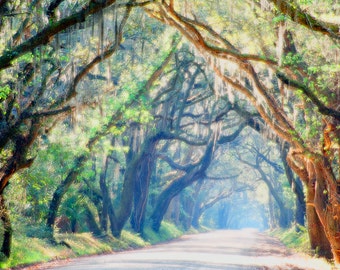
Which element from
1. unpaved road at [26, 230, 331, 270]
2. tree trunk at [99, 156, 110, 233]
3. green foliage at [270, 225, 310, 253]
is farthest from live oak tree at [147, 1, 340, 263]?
tree trunk at [99, 156, 110, 233]

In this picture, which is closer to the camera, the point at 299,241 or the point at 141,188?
the point at 299,241

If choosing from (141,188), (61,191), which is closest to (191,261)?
(61,191)

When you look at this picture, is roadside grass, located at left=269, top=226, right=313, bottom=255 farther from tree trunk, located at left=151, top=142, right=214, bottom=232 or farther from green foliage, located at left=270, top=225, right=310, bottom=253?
tree trunk, located at left=151, top=142, right=214, bottom=232

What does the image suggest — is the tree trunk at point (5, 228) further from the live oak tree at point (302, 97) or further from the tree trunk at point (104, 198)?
the tree trunk at point (104, 198)

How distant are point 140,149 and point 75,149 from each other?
9069 millimetres

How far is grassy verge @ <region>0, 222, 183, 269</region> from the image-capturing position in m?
14.9

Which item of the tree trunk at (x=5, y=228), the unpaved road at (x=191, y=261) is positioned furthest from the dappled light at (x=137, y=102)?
the unpaved road at (x=191, y=261)

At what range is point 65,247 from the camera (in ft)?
62.3

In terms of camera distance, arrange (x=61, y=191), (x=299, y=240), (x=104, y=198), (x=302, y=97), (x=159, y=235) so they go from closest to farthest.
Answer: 1. (x=302, y=97)
2. (x=61, y=191)
3. (x=104, y=198)
4. (x=299, y=240)
5. (x=159, y=235)

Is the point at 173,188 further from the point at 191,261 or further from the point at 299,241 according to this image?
the point at 191,261

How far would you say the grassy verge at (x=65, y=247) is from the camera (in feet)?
49.0

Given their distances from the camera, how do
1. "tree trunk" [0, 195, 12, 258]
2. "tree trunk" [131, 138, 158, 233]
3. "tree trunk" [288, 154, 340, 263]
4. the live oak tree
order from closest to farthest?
1. the live oak tree
2. "tree trunk" [0, 195, 12, 258]
3. "tree trunk" [288, 154, 340, 263]
4. "tree trunk" [131, 138, 158, 233]

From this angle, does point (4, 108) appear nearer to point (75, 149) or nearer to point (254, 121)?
point (75, 149)

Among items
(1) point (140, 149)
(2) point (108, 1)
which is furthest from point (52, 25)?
(1) point (140, 149)
